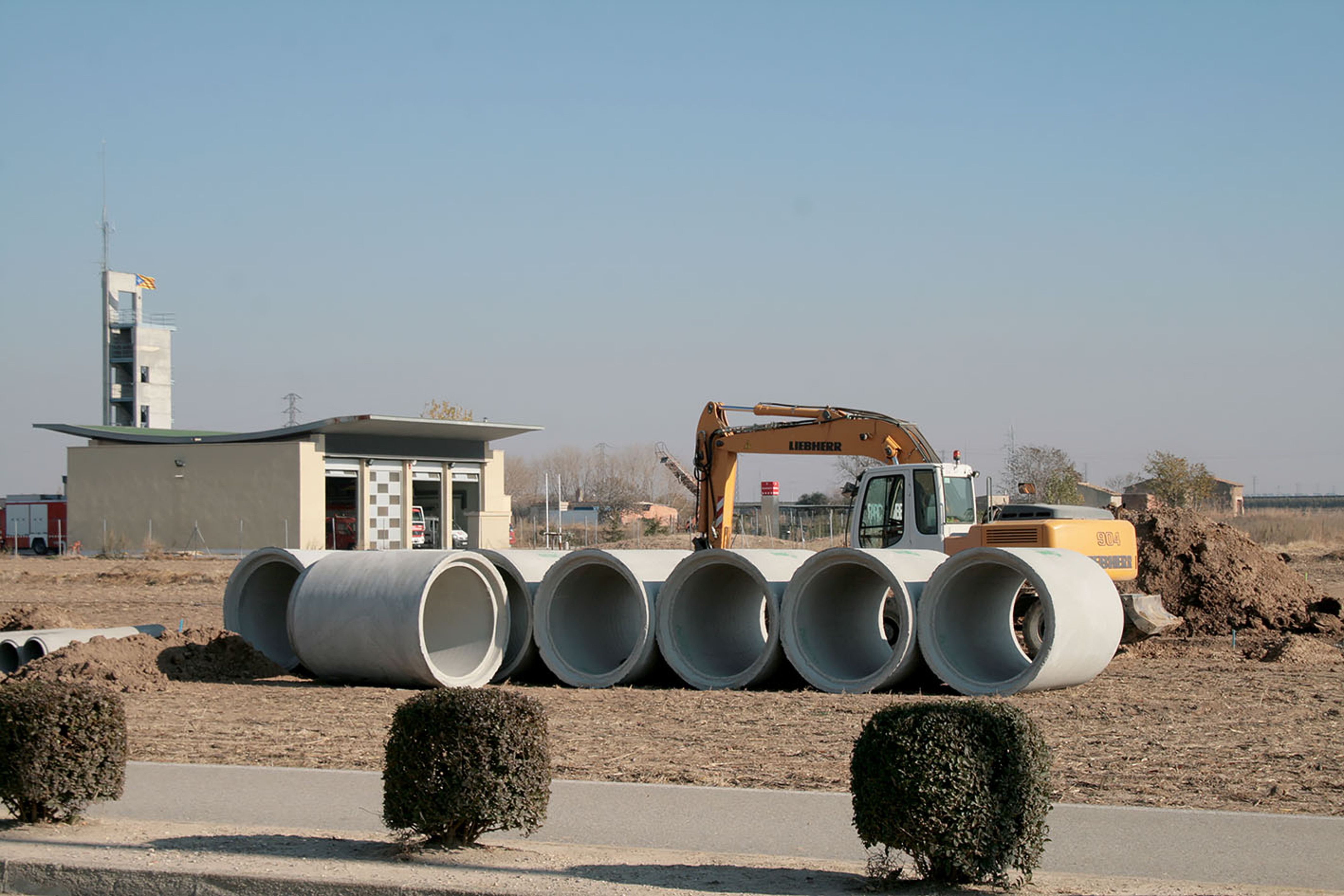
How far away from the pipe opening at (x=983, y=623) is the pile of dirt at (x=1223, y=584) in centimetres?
445

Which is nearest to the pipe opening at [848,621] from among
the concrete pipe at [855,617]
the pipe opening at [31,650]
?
the concrete pipe at [855,617]

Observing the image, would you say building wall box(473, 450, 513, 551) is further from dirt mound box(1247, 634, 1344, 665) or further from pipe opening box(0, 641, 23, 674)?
dirt mound box(1247, 634, 1344, 665)

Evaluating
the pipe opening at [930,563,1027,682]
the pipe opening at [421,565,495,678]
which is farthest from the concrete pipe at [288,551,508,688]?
the pipe opening at [930,563,1027,682]

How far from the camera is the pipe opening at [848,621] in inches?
568

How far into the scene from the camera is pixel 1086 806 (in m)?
7.82

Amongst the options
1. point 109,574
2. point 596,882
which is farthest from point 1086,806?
point 109,574

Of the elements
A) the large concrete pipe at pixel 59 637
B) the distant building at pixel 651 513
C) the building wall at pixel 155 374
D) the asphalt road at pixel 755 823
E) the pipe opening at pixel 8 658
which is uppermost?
the building wall at pixel 155 374

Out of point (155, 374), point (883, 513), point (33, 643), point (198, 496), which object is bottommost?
point (33, 643)

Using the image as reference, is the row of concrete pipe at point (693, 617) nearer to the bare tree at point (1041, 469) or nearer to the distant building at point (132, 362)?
the bare tree at point (1041, 469)

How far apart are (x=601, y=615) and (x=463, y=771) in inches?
416

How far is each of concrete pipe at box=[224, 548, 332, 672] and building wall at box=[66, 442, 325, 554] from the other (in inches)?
1139

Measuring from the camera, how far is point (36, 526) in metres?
56.3

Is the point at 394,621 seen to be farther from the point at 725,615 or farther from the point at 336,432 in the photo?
the point at 336,432

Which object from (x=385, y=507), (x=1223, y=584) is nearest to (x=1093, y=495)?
(x=385, y=507)
